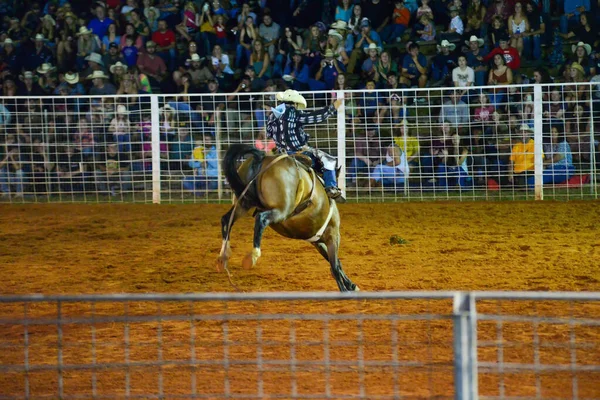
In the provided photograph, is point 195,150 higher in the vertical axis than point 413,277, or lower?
higher

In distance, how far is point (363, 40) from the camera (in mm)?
Result: 19391

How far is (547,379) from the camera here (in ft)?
18.8

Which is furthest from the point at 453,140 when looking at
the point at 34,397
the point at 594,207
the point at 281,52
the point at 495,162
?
the point at 34,397

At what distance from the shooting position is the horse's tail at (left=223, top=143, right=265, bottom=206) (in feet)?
29.3

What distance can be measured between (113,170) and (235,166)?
870 cm

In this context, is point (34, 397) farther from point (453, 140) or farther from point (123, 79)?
point (123, 79)

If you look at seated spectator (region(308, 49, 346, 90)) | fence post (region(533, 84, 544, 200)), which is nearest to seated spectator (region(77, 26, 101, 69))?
seated spectator (region(308, 49, 346, 90))

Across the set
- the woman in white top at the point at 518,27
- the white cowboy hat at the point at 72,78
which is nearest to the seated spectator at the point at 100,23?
the white cowboy hat at the point at 72,78

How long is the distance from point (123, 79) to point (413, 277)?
11.6m

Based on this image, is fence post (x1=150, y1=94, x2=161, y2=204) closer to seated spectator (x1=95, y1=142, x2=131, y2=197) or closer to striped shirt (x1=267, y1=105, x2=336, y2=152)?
seated spectator (x1=95, y1=142, x2=131, y2=197)

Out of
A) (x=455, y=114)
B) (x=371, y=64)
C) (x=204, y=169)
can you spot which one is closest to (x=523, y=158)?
(x=455, y=114)

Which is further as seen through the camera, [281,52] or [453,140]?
[281,52]

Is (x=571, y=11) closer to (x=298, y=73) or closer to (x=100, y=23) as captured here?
(x=298, y=73)

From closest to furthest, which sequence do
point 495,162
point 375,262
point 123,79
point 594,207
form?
point 375,262
point 594,207
point 495,162
point 123,79
